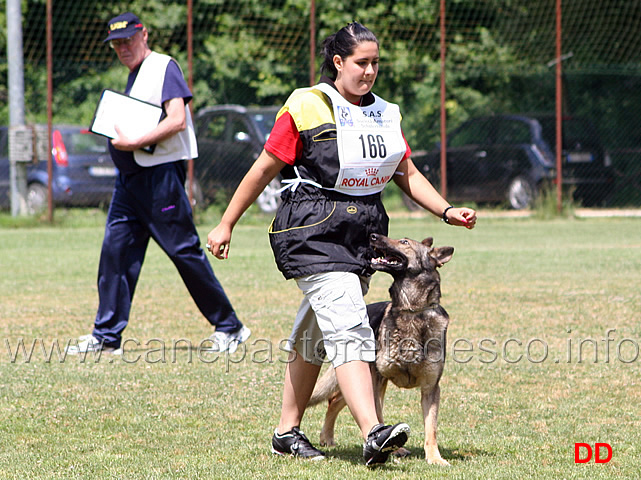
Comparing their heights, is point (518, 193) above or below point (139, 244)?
below

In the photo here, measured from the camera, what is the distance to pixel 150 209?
6520 mm

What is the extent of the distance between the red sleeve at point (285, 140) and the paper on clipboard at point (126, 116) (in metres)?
2.67

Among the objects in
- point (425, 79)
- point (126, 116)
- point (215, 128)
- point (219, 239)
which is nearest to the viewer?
point (219, 239)

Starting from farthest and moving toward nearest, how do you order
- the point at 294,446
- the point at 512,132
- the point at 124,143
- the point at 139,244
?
the point at 512,132 → the point at 139,244 → the point at 124,143 → the point at 294,446

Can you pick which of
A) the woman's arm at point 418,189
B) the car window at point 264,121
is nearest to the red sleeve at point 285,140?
the woman's arm at point 418,189

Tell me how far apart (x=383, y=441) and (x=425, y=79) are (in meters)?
15.8

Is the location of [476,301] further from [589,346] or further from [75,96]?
[75,96]

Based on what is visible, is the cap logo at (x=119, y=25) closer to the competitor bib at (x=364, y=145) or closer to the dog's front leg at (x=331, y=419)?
the competitor bib at (x=364, y=145)

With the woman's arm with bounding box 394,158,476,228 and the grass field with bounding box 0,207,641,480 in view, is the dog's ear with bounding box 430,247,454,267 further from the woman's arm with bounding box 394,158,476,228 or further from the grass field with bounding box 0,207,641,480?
the grass field with bounding box 0,207,641,480

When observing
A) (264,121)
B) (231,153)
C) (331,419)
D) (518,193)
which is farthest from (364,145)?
(518,193)

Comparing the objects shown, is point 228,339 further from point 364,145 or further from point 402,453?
point 364,145

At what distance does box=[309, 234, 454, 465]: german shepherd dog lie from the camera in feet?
13.5

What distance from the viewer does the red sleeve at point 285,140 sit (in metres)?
4.05

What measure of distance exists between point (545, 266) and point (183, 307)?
14.2 feet
